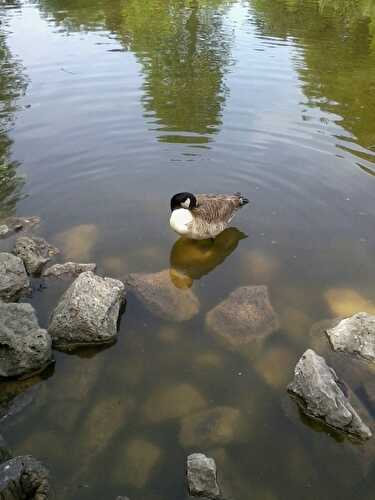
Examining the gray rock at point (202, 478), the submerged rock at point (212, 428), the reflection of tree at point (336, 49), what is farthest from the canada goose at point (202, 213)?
the reflection of tree at point (336, 49)

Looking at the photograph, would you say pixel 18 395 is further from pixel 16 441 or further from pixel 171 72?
pixel 171 72

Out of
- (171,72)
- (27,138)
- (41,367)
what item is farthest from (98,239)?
(171,72)

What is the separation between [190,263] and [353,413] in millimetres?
4181

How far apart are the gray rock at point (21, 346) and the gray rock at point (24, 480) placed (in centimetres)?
151

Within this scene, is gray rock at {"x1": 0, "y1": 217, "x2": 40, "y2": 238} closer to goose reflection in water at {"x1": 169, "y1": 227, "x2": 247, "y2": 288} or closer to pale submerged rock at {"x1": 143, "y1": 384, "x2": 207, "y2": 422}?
goose reflection in water at {"x1": 169, "y1": 227, "x2": 247, "y2": 288}

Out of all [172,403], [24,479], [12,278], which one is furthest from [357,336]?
[12,278]

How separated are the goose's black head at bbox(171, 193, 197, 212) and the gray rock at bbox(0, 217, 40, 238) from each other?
302cm

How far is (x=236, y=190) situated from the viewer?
35.0 ft

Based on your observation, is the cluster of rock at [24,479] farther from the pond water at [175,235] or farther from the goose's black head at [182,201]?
the goose's black head at [182,201]

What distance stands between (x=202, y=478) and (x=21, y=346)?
295cm

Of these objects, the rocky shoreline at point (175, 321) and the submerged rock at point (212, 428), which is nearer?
the rocky shoreline at point (175, 321)

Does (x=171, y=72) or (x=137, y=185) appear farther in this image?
(x=171, y=72)

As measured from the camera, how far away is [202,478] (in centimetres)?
487

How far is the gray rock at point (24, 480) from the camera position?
4.48 m
